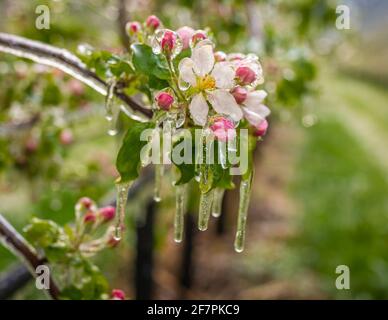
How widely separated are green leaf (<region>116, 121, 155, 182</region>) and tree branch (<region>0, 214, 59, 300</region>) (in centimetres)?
35

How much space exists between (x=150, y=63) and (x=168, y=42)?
0.13 ft

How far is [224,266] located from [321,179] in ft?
10.2

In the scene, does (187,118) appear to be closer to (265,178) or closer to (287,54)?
(287,54)

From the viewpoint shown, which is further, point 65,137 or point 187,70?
point 65,137

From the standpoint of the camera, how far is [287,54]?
6.95 feet

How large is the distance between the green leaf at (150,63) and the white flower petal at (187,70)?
0.14ft

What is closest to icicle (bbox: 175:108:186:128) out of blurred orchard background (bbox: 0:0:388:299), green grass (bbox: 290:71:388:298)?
blurred orchard background (bbox: 0:0:388:299)

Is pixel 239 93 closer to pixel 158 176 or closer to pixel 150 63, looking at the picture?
pixel 150 63

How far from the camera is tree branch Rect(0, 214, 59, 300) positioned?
45.2 inches

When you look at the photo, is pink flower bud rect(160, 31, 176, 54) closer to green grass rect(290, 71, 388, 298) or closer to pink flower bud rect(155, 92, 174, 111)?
pink flower bud rect(155, 92, 174, 111)

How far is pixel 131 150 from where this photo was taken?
2.98 feet

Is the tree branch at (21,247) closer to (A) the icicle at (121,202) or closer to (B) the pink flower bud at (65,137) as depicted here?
(A) the icicle at (121,202)

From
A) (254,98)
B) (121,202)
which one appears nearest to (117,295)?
(121,202)

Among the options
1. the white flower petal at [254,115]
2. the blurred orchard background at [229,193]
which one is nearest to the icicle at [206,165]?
the white flower petal at [254,115]
